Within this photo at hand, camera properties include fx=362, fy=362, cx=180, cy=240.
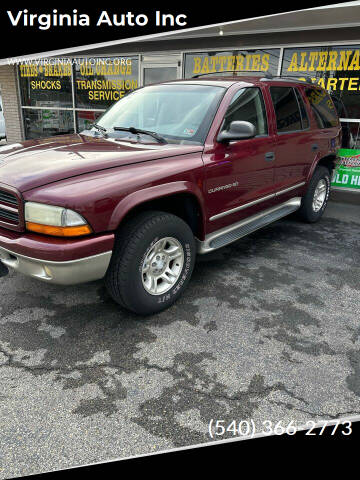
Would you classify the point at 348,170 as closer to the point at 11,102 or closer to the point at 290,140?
the point at 290,140

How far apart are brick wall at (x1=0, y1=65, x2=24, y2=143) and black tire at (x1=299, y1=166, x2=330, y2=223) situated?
948cm

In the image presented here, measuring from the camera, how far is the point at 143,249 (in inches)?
107

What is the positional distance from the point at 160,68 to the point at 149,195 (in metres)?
6.79

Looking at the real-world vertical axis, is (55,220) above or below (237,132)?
below

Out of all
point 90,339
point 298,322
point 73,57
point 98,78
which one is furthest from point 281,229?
point 73,57

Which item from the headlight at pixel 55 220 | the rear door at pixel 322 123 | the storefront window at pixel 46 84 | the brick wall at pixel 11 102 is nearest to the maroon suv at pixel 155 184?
the headlight at pixel 55 220

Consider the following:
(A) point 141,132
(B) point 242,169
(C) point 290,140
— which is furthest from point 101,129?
(C) point 290,140

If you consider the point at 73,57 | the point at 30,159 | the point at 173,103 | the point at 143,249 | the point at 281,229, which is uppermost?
the point at 73,57

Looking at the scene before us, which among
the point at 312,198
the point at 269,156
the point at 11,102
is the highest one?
the point at 11,102

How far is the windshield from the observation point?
331cm

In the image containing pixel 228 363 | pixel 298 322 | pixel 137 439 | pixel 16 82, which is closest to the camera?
pixel 137 439

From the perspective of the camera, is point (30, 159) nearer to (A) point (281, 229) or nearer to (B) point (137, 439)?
(B) point (137, 439)

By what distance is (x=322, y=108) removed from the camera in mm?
5176

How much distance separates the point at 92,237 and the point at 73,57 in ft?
29.7
